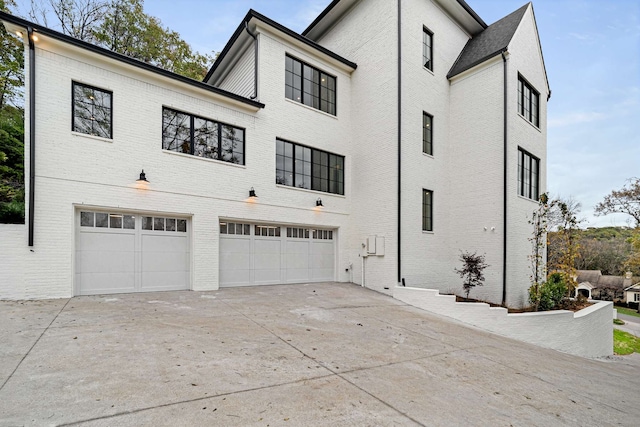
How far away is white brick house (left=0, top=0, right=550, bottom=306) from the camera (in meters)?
7.32

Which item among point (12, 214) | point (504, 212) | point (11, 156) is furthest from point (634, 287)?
point (11, 156)

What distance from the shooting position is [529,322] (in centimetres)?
830

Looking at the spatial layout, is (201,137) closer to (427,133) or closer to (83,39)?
(427,133)

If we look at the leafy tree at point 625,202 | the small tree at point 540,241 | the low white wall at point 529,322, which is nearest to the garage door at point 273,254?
the low white wall at point 529,322

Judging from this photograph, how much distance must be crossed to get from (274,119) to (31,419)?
949 centimetres

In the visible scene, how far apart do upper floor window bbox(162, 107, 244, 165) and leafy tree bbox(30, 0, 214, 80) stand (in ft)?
41.4

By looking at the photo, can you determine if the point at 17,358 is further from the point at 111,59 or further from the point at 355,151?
the point at 355,151

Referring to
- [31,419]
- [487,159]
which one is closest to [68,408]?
[31,419]

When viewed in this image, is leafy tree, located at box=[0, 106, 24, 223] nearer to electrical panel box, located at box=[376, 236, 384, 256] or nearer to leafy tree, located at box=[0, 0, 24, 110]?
leafy tree, located at box=[0, 0, 24, 110]

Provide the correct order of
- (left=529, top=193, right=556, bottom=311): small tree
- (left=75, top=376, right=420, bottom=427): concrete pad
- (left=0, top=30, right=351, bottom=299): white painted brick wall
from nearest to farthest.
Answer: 1. (left=75, top=376, right=420, bottom=427): concrete pad
2. (left=0, top=30, right=351, bottom=299): white painted brick wall
3. (left=529, top=193, right=556, bottom=311): small tree

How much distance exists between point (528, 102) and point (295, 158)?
10.3 metres

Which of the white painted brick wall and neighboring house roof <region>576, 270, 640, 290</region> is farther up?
the white painted brick wall

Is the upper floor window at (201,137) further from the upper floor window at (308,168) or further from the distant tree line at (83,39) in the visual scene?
the distant tree line at (83,39)

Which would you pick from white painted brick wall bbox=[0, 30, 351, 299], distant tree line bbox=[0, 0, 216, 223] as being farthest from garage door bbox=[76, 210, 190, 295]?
distant tree line bbox=[0, 0, 216, 223]
